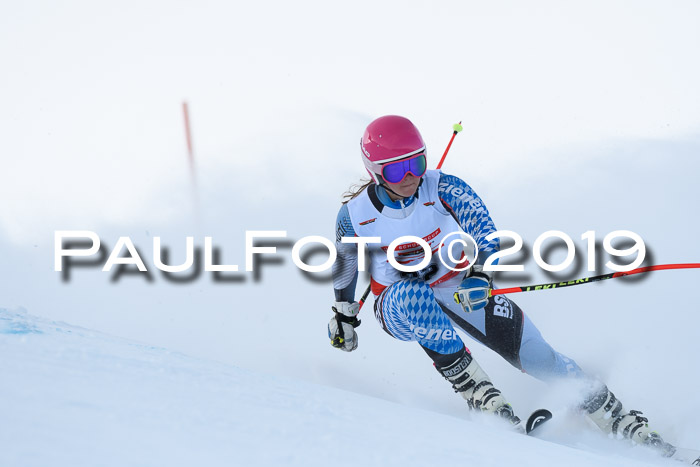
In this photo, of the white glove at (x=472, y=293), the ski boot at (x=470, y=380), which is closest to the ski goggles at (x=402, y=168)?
the white glove at (x=472, y=293)

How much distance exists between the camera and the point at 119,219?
7.46 metres

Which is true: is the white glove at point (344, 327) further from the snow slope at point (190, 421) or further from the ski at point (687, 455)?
the ski at point (687, 455)

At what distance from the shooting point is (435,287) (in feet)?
11.2

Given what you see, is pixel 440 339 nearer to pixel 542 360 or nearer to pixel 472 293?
pixel 472 293

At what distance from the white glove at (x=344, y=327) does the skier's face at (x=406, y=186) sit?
0.68m

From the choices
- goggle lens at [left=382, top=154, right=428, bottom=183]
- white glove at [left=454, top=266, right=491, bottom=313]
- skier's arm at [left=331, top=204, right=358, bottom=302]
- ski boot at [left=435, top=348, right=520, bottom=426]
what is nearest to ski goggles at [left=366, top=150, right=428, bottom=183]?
goggle lens at [left=382, top=154, right=428, bottom=183]

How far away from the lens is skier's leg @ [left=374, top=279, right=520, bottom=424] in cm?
296

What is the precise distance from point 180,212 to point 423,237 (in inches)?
189

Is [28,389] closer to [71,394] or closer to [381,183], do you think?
[71,394]

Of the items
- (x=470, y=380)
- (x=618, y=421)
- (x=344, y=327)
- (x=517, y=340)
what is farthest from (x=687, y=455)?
(x=344, y=327)

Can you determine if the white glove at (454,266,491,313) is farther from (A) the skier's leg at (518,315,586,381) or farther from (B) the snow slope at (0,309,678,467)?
(B) the snow slope at (0,309,678,467)

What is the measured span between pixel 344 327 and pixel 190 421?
76.1 inches

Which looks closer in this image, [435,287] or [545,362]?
[545,362]

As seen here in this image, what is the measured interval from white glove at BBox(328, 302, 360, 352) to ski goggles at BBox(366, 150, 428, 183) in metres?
0.75
